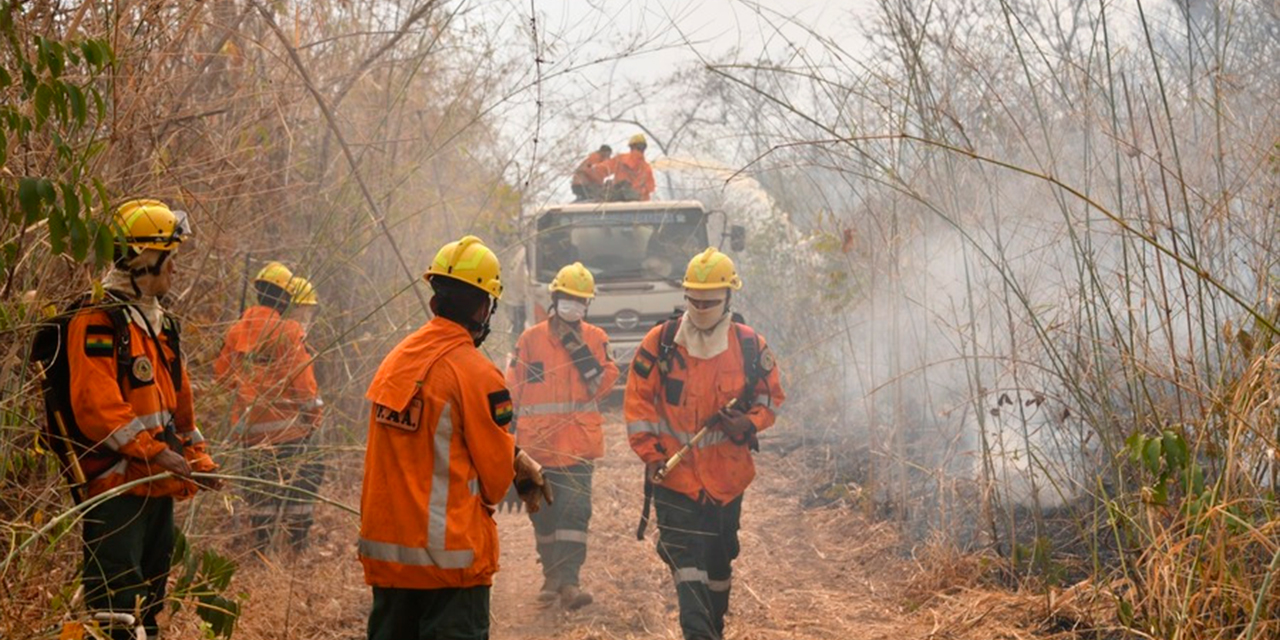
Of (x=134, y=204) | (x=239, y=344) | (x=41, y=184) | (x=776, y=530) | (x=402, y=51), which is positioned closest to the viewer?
(x=41, y=184)

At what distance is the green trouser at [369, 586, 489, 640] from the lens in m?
3.98

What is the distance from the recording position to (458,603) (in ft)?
13.1

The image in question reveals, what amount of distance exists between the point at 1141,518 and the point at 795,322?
29.8ft

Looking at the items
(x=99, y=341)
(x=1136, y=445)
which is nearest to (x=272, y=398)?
(x=99, y=341)

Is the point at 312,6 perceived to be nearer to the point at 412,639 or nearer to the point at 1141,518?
the point at 412,639

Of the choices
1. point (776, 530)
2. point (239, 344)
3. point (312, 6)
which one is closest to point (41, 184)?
point (239, 344)

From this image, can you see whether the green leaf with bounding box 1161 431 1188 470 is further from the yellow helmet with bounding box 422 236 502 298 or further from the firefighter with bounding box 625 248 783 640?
the firefighter with bounding box 625 248 783 640

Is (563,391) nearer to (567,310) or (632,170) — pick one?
(567,310)

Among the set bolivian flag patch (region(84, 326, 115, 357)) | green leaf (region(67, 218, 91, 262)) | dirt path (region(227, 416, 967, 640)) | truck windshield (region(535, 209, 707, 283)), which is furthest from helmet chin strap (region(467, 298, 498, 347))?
truck windshield (region(535, 209, 707, 283))

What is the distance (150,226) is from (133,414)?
0.66 meters

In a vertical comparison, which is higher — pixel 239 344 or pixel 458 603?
pixel 239 344

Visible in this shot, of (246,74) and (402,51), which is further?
(402,51)

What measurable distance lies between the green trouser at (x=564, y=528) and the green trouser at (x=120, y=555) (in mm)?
Answer: 2977

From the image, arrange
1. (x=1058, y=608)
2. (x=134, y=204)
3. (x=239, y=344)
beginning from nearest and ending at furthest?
(x=134, y=204) → (x=1058, y=608) → (x=239, y=344)
